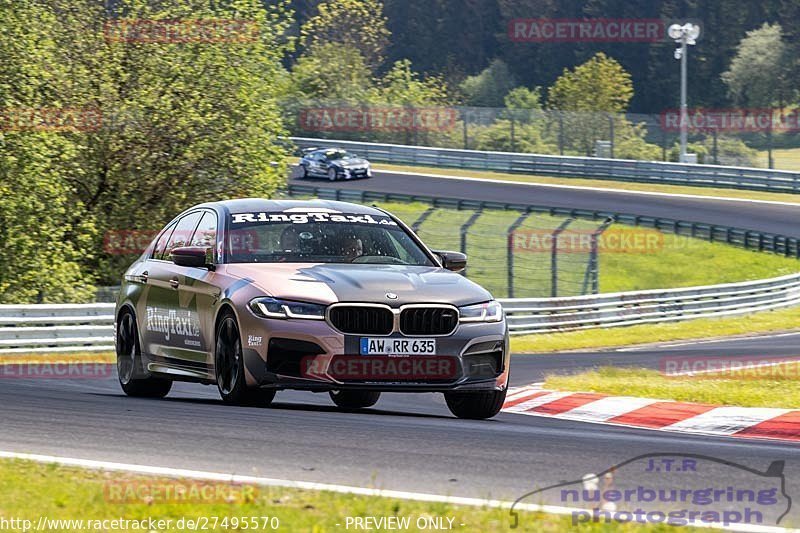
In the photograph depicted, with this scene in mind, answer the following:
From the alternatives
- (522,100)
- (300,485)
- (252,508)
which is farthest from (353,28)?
(252,508)

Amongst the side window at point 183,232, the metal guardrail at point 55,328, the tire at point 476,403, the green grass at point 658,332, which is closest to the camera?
the tire at point 476,403

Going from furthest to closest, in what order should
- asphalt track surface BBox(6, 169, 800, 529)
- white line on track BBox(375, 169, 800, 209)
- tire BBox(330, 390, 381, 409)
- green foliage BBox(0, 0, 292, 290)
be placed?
white line on track BBox(375, 169, 800, 209) → green foliage BBox(0, 0, 292, 290) → tire BBox(330, 390, 381, 409) → asphalt track surface BBox(6, 169, 800, 529)

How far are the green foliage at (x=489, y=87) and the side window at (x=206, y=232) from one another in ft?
293

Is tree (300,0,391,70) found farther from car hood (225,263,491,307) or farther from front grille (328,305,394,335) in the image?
front grille (328,305,394,335)

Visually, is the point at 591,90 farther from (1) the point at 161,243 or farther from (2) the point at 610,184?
(1) the point at 161,243

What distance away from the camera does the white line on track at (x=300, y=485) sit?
19.5ft

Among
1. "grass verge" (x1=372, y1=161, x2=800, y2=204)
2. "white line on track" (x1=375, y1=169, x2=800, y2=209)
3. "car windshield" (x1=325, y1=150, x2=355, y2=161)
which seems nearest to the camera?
"white line on track" (x1=375, y1=169, x2=800, y2=209)

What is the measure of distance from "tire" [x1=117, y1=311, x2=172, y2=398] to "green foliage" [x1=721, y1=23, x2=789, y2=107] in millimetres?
84566

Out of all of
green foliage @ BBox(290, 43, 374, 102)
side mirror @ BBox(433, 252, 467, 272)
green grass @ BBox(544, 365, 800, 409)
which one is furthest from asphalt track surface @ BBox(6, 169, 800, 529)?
green foliage @ BBox(290, 43, 374, 102)

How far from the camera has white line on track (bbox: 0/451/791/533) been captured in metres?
5.95

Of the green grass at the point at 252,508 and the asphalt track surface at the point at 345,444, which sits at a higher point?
the green grass at the point at 252,508

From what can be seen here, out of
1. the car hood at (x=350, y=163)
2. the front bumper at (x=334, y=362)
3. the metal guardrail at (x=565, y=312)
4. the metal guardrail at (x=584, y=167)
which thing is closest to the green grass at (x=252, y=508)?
the front bumper at (x=334, y=362)

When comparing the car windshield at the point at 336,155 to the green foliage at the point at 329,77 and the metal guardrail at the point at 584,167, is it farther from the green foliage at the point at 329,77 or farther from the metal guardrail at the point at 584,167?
the green foliage at the point at 329,77

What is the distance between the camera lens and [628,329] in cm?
3169
